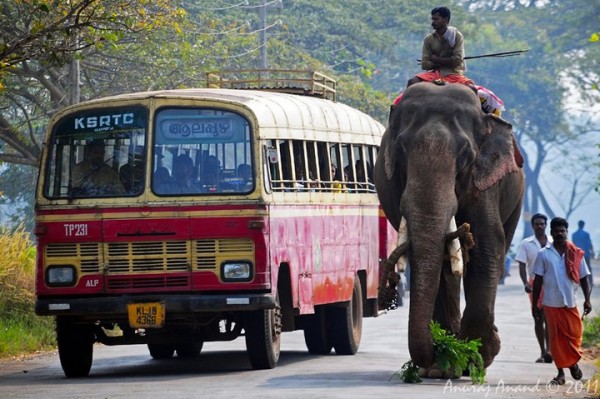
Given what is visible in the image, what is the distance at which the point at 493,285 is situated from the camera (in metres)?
15.7

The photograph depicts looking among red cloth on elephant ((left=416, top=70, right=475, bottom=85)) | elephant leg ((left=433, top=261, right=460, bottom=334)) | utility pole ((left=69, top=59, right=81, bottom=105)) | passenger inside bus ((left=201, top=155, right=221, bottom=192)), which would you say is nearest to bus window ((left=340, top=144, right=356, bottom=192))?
passenger inside bus ((left=201, top=155, right=221, bottom=192))

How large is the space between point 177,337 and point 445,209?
371cm

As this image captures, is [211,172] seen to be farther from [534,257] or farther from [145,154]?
[534,257]

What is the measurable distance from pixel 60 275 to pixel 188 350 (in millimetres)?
3787

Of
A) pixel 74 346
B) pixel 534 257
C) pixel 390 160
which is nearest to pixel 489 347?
pixel 390 160

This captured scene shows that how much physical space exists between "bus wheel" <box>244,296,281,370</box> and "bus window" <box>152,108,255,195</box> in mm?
1250

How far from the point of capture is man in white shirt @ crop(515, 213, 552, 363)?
1944cm

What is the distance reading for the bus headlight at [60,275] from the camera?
16.5 m

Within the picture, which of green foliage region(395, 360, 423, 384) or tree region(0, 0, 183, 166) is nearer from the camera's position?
green foliage region(395, 360, 423, 384)

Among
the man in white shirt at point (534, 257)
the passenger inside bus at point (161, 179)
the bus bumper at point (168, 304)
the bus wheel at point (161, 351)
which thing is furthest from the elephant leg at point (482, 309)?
the bus wheel at point (161, 351)

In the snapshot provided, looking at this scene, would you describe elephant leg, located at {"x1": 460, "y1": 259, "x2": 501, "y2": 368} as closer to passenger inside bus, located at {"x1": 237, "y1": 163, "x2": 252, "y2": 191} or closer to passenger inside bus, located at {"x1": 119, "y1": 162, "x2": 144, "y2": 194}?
passenger inside bus, located at {"x1": 237, "y1": 163, "x2": 252, "y2": 191}

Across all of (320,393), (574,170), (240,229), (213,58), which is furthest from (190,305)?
(574,170)

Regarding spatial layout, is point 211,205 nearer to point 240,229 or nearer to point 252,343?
point 240,229

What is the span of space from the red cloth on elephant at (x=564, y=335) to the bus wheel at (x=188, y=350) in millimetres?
5083
